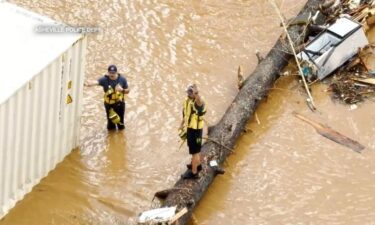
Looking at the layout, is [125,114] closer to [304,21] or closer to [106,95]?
[106,95]

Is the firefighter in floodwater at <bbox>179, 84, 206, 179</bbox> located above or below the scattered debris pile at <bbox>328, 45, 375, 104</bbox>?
below

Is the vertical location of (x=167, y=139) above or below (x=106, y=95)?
below

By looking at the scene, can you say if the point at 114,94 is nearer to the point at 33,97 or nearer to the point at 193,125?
the point at 193,125

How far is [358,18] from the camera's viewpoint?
14.0 m

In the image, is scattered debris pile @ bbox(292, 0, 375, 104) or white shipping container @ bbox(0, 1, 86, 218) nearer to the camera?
white shipping container @ bbox(0, 1, 86, 218)

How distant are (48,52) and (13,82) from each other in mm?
817

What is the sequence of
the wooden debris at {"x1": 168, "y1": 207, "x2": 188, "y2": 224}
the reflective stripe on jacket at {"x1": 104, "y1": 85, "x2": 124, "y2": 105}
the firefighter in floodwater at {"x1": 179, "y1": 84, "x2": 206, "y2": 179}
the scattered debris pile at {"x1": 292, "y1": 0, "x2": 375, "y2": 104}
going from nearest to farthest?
1. the wooden debris at {"x1": 168, "y1": 207, "x2": 188, "y2": 224}
2. the firefighter in floodwater at {"x1": 179, "y1": 84, "x2": 206, "y2": 179}
3. the reflective stripe on jacket at {"x1": 104, "y1": 85, "x2": 124, "y2": 105}
4. the scattered debris pile at {"x1": 292, "y1": 0, "x2": 375, "y2": 104}

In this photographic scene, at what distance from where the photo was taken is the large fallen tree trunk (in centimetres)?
965

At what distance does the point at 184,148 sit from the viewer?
35.9ft

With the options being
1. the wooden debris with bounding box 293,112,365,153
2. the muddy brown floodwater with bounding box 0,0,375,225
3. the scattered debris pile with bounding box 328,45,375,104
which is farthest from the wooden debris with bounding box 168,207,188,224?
the scattered debris pile with bounding box 328,45,375,104

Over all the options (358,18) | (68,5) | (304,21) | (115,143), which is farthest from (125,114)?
(358,18)

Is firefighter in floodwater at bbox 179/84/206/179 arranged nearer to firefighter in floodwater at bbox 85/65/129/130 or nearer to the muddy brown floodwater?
the muddy brown floodwater

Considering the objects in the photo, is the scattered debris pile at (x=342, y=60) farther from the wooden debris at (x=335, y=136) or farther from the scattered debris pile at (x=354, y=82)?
the wooden debris at (x=335, y=136)

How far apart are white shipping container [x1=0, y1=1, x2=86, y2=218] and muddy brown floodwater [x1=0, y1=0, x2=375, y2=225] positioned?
0.44 m
